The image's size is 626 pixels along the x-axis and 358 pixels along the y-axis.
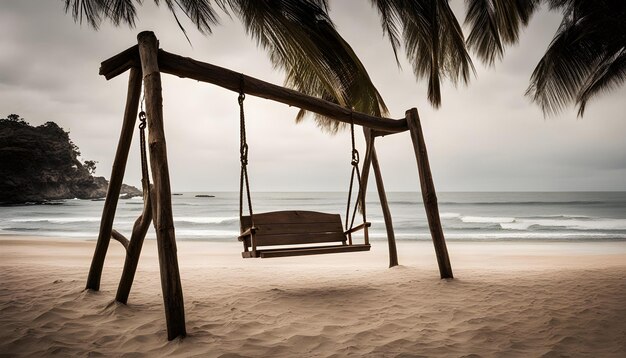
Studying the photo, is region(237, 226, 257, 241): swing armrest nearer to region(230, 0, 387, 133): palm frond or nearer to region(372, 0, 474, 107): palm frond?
region(230, 0, 387, 133): palm frond

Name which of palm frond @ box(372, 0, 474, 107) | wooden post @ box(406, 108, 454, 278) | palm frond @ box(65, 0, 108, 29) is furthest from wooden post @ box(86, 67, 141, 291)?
palm frond @ box(372, 0, 474, 107)

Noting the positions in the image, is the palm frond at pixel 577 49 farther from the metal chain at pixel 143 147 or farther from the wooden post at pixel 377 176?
the metal chain at pixel 143 147

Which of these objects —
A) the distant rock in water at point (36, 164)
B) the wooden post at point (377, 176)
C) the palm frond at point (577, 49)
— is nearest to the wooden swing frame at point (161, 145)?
the wooden post at point (377, 176)

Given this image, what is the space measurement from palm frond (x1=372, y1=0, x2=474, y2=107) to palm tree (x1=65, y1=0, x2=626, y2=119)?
0.01 meters

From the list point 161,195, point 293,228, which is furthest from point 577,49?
point 161,195

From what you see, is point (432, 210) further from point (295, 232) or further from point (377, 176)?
point (295, 232)

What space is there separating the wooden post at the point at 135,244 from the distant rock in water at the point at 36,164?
25350 millimetres

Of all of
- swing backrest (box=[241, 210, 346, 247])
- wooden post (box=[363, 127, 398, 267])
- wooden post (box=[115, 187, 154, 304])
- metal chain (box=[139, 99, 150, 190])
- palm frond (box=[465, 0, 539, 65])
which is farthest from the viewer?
palm frond (box=[465, 0, 539, 65])

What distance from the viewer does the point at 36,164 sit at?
28.0 m

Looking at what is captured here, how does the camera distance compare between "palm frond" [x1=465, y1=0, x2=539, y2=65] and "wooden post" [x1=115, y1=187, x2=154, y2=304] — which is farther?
"palm frond" [x1=465, y1=0, x2=539, y2=65]

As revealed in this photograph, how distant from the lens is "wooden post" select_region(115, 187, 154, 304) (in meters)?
2.91

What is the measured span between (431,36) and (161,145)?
3.68 metres

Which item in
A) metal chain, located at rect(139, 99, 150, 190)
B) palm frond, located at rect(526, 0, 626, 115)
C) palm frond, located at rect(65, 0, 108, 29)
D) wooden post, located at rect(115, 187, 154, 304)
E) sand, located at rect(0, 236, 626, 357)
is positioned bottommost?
Result: sand, located at rect(0, 236, 626, 357)

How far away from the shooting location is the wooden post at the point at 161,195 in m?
2.36
